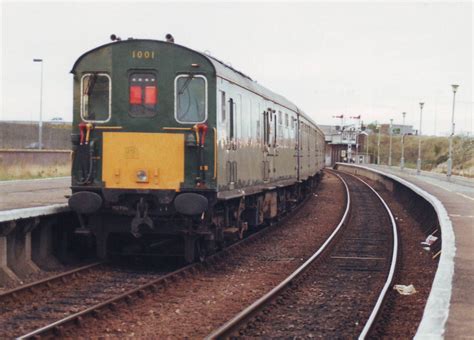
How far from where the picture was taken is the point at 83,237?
549 inches

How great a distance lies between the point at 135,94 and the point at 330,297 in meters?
4.62

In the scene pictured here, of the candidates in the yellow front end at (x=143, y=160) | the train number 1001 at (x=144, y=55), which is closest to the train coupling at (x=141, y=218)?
the yellow front end at (x=143, y=160)

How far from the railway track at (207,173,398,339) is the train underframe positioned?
5.63ft

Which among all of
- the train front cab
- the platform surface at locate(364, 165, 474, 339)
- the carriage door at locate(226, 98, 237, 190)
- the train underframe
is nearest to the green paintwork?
the train front cab

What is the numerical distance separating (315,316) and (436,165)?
262 feet

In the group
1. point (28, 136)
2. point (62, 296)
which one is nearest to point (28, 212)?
point (62, 296)

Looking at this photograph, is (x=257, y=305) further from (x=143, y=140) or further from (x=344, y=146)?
(x=344, y=146)

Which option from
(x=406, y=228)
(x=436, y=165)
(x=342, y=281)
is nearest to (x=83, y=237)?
(x=342, y=281)

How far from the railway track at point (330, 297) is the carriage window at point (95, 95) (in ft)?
13.6

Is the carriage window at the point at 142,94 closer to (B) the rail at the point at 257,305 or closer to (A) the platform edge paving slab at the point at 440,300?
(B) the rail at the point at 257,305

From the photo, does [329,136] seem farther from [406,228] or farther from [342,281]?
[342,281]

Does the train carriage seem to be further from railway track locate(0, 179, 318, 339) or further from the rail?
the rail

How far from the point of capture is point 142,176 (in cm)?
1209

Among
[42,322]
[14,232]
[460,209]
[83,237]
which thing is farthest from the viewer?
[460,209]
